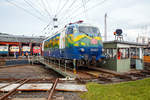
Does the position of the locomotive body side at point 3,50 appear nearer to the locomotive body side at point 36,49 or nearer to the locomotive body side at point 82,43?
the locomotive body side at point 36,49

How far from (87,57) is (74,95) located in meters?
4.91

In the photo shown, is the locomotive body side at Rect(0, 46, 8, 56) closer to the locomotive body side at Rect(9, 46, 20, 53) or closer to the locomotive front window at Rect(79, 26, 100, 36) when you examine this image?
the locomotive body side at Rect(9, 46, 20, 53)

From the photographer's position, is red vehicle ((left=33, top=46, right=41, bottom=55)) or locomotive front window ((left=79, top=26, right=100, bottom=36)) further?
red vehicle ((left=33, top=46, right=41, bottom=55))

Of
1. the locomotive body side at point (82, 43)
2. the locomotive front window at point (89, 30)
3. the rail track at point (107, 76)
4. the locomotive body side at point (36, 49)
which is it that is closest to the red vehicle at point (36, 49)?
the locomotive body side at point (36, 49)

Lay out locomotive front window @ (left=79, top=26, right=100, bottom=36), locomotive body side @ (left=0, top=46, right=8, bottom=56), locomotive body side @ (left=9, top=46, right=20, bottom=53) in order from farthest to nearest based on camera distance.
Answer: locomotive body side @ (left=9, top=46, right=20, bottom=53)
locomotive body side @ (left=0, top=46, right=8, bottom=56)
locomotive front window @ (left=79, top=26, right=100, bottom=36)

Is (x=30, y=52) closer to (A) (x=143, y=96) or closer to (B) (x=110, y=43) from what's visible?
(B) (x=110, y=43)

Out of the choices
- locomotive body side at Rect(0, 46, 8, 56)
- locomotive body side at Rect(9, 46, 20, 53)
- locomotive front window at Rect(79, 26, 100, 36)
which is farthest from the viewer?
locomotive body side at Rect(9, 46, 20, 53)

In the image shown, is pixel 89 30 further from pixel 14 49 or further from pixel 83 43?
pixel 14 49

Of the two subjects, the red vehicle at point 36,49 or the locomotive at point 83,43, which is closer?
the locomotive at point 83,43

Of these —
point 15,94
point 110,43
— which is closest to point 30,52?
point 110,43

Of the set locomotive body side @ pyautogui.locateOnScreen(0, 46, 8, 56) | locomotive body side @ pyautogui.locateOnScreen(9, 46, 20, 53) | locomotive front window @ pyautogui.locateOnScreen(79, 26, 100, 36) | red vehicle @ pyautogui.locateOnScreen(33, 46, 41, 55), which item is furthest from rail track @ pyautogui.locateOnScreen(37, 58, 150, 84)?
locomotive body side @ pyautogui.locateOnScreen(9, 46, 20, 53)

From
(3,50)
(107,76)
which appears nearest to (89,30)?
(107,76)

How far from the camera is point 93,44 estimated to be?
1016 centimetres

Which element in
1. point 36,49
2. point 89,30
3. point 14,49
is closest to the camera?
point 89,30
